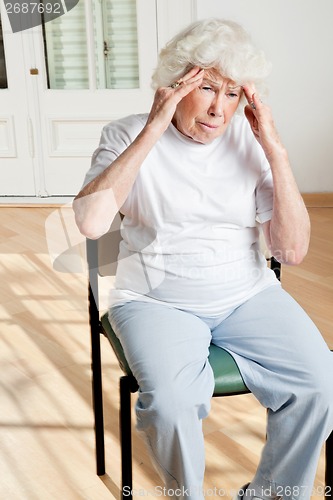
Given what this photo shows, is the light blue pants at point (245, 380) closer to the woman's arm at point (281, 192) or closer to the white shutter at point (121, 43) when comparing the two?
the woman's arm at point (281, 192)

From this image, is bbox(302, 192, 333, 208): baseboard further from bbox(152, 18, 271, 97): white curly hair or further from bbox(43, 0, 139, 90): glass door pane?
bbox(152, 18, 271, 97): white curly hair

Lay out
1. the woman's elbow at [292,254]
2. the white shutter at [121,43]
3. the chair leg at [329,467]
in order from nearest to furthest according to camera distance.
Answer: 1. the chair leg at [329,467]
2. the woman's elbow at [292,254]
3. the white shutter at [121,43]

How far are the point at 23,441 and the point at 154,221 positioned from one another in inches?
34.0

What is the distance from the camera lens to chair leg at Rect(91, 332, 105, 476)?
1868 mm

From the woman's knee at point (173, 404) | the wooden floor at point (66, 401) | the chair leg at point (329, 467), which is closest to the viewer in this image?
the woman's knee at point (173, 404)

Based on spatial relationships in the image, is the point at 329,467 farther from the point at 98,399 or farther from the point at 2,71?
the point at 2,71

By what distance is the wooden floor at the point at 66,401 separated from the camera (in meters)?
1.98

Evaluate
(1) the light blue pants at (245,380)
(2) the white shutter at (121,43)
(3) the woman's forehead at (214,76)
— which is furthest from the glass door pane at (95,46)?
(1) the light blue pants at (245,380)

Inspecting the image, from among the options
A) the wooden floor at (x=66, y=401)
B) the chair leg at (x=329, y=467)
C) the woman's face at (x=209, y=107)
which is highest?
the woman's face at (x=209, y=107)

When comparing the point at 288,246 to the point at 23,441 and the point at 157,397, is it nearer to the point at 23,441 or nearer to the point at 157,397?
the point at 157,397

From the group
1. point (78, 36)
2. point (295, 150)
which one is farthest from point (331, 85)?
point (78, 36)

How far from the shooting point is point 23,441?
2.16 meters

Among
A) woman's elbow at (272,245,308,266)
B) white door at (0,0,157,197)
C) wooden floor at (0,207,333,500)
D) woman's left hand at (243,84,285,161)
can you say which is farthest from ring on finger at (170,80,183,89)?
white door at (0,0,157,197)

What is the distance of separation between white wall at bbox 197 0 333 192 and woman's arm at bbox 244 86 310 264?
2565mm
